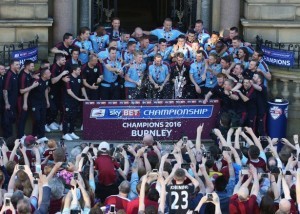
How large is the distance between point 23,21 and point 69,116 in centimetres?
276

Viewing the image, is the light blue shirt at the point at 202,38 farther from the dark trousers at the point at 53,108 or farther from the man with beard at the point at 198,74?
the dark trousers at the point at 53,108

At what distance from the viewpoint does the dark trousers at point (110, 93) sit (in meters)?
22.7

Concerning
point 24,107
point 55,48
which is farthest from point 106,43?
point 24,107

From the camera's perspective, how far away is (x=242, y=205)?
51.5 feet

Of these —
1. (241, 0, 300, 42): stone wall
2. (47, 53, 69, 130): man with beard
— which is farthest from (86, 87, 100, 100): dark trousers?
(241, 0, 300, 42): stone wall

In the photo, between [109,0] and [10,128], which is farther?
[109,0]

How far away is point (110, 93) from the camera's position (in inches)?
895

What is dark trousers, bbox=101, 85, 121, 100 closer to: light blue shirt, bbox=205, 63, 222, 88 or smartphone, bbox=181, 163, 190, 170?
light blue shirt, bbox=205, 63, 222, 88

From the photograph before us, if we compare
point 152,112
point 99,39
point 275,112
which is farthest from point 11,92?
point 275,112

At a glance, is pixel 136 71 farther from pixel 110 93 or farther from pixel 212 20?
pixel 212 20

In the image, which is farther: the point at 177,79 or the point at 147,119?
the point at 177,79

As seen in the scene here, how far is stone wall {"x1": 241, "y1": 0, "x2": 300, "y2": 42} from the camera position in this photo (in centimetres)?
2428

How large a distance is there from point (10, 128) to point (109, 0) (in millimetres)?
5025

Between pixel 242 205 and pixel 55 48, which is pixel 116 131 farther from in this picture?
pixel 242 205
